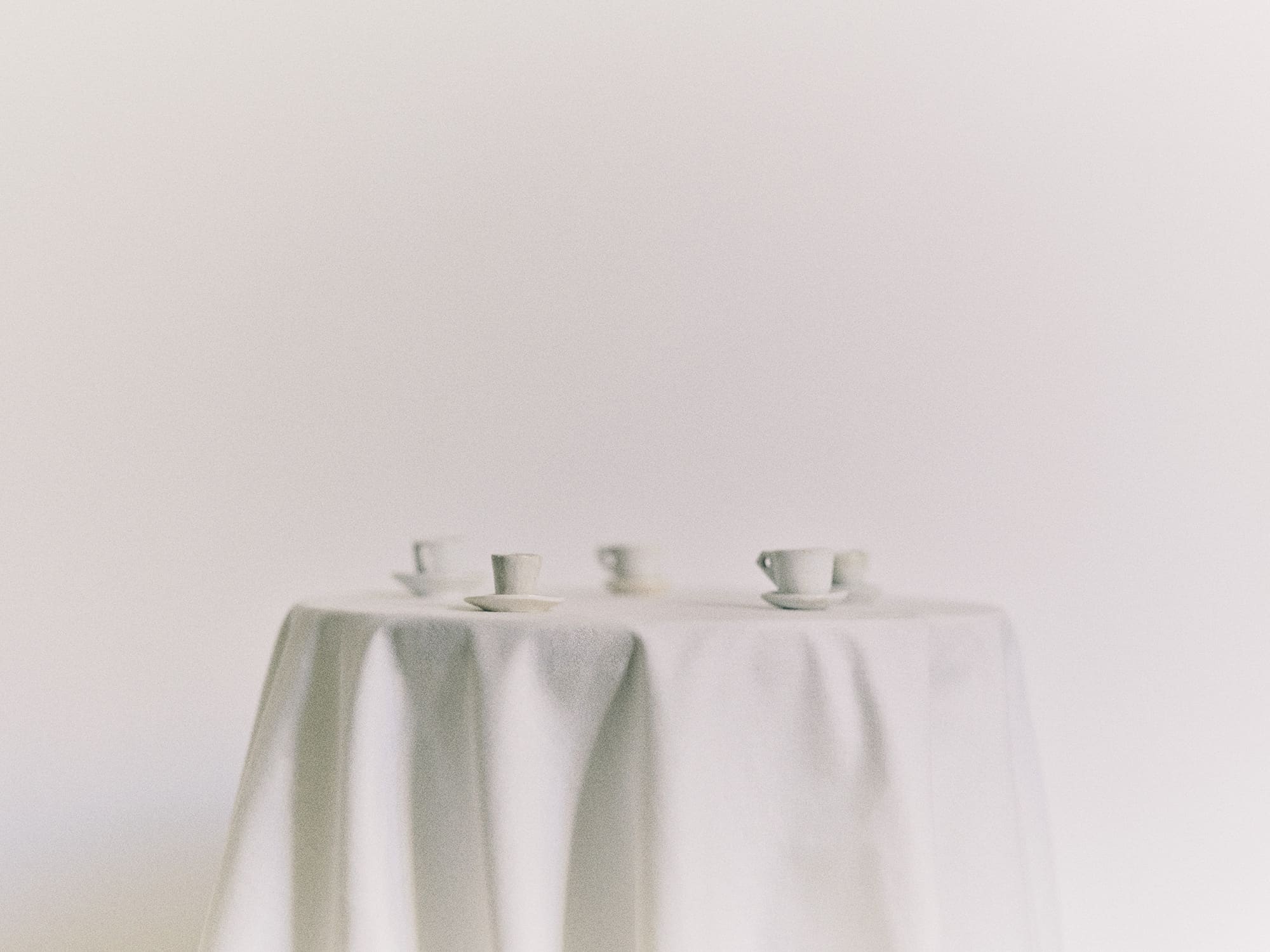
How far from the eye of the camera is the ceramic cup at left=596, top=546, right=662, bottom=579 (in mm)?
2293

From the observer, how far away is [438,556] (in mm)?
2080

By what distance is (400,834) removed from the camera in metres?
1.51

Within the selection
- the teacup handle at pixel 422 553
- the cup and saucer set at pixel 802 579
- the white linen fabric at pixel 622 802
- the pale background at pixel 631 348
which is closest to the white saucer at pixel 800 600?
the cup and saucer set at pixel 802 579

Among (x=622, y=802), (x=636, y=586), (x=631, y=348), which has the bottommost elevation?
(x=622, y=802)

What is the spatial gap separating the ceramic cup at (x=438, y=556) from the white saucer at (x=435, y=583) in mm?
14

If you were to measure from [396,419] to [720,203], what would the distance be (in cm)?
114

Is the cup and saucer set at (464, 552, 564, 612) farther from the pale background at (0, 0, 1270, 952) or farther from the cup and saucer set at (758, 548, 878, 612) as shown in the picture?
the pale background at (0, 0, 1270, 952)

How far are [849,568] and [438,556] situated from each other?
731 mm

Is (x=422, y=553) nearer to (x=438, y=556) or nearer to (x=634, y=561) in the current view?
(x=438, y=556)

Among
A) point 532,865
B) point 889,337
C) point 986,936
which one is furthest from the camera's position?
point 889,337

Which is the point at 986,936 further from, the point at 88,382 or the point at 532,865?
the point at 88,382

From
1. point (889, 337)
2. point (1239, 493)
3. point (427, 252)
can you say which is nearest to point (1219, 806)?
point (1239, 493)

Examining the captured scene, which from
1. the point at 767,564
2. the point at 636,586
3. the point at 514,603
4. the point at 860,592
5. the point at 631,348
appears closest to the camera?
the point at 514,603

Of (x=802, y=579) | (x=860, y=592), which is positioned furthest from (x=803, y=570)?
(x=860, y=592)
